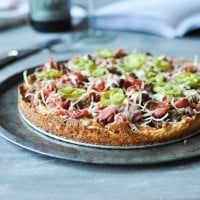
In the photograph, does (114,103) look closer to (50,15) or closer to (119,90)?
(119,90)

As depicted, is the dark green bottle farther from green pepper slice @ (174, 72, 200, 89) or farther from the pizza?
green pepper slice @ (174, 72, 200, 89)

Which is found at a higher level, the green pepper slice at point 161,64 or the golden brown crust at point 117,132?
the green pepper slice at point 161,64

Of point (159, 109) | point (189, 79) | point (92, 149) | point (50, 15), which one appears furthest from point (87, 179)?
point (50, 15)

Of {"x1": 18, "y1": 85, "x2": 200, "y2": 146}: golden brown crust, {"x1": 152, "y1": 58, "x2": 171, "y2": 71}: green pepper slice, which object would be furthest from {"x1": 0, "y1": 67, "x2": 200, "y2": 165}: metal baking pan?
{"x1": 152, "y1": 58, "x2": 171, "y2": 71}: green pepper slice

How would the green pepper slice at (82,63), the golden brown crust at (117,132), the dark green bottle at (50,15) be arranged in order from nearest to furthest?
the golden brown crust at (117,132) < the green pepper slice at (82,63) < the dark green bottle at (50,15)

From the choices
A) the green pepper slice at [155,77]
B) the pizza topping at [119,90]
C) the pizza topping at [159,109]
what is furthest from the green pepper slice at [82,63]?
the pizza topping at [159,109]

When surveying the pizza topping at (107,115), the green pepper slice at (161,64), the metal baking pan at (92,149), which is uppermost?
the green pepper slice at (161,64)

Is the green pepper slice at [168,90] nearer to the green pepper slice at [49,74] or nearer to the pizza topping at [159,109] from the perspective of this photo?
the pizza topping at [159,109]

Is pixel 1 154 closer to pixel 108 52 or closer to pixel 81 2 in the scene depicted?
pixel 108 52
